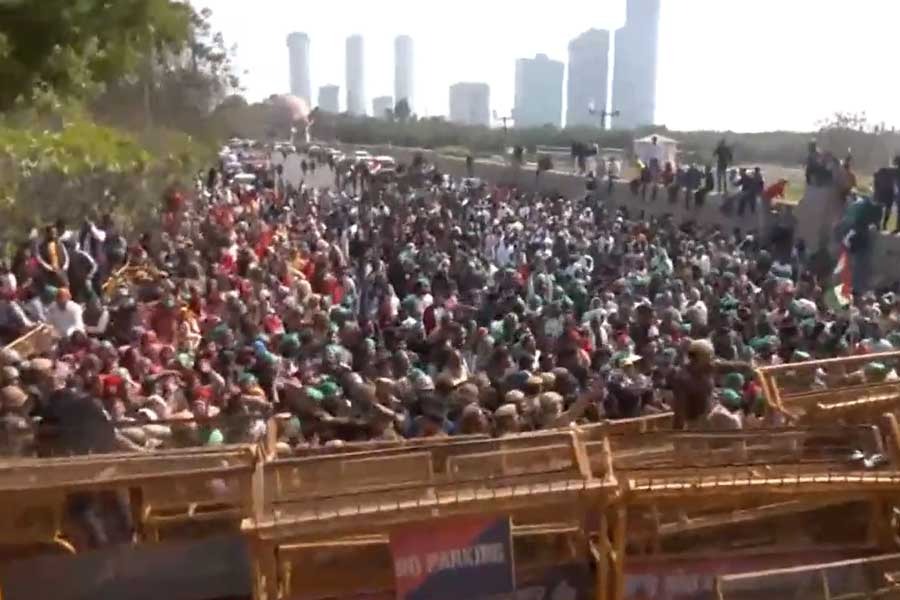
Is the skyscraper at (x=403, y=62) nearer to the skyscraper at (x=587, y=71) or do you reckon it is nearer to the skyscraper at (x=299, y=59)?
the skyscraper at (x=299, y=59)

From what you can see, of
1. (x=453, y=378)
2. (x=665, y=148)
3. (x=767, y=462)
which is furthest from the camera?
(x=665, y=148)

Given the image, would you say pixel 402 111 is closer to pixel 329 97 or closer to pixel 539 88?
pixel 539 88

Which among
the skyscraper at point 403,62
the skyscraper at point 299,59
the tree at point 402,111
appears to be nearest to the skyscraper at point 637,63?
the tree at point 402,111

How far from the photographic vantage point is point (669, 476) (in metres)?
4.68

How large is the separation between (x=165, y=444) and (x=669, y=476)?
3.45 m

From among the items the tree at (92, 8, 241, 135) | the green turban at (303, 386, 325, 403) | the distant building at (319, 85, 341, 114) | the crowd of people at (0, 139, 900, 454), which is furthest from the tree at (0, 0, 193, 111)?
the distant building at (319, 85, 341, 114)

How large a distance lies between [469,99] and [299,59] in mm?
42209

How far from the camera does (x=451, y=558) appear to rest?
4.38 meters

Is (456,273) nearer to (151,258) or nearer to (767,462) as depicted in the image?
(151,258)

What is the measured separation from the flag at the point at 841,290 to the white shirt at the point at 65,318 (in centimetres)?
902

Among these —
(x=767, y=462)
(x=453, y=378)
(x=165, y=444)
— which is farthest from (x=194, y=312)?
(x=767, y=462)

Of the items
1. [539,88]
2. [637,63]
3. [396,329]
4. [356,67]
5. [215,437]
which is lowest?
[396,329]

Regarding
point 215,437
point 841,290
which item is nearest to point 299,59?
point 841,290

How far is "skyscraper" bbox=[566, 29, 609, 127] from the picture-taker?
354 feet
